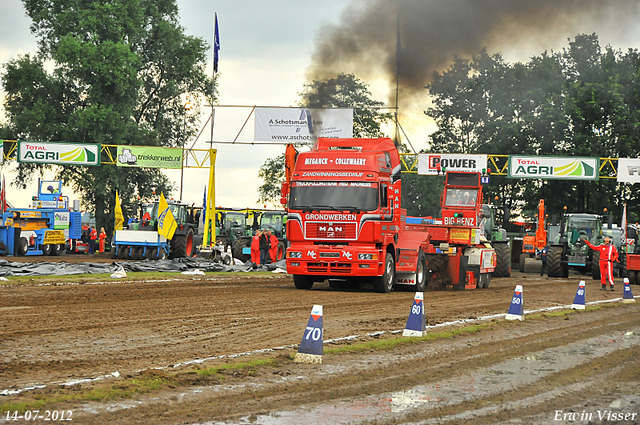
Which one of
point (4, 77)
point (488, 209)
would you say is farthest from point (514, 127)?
point (4, 77)

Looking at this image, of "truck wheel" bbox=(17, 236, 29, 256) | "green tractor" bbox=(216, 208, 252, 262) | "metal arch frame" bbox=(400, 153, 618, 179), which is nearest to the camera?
"truck wheel" bbox=(17, 236, 29, 256)

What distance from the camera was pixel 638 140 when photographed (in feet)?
164

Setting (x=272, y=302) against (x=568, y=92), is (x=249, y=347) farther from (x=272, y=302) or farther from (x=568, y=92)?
(x=568, y=92)

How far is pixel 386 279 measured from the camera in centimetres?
2025

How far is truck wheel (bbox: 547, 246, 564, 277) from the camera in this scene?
32.4 metres

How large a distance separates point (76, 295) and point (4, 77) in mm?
36246

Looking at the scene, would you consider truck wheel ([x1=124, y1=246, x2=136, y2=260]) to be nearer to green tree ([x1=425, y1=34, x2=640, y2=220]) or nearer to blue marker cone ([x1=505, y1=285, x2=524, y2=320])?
green tree ([x1=425, y1=34, x2=640, y2=220])

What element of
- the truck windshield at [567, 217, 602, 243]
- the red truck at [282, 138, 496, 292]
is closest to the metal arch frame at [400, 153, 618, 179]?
the truck windshield at [567, 217, 602, 243]

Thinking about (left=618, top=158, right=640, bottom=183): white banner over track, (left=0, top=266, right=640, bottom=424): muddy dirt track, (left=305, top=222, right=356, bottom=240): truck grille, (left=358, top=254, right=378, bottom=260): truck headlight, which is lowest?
(left=0, top=266, right=640, bottom=424): muddy dirt track

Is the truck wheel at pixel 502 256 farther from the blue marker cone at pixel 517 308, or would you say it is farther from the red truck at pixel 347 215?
the blue marker cone at pixel 517 308

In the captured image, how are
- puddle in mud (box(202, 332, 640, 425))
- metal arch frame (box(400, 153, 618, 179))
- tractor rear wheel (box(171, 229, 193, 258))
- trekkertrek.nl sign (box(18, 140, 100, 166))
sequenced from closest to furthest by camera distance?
1. puddle in mud (box(202, 332, 640, 425))
2. tractor rear wheel (box(171, 229, 193, 258))
3. metal arch frame (box(400, 153, 618, 179))
4. trekkertrek.nl sign (box(18, 140, 100, 166))

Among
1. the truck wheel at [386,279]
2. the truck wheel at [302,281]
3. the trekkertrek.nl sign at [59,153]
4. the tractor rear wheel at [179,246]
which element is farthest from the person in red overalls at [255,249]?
the trekkertrek.nl sign at [59,153]

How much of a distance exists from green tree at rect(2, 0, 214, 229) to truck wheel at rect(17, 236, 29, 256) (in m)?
12.0

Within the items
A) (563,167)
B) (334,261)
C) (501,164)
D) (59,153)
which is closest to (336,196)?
(334,261)
